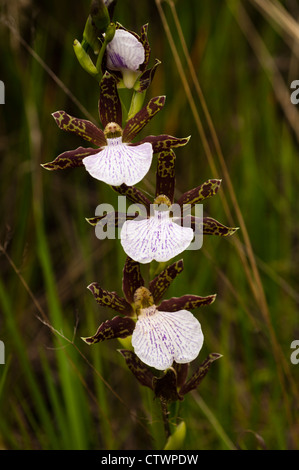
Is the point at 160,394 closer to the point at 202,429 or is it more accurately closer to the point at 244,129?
the point at 202,429

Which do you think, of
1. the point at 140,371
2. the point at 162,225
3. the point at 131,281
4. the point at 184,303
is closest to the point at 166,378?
the point at 140,371

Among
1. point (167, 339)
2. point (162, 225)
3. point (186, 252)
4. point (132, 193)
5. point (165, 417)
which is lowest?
point (165, 417)

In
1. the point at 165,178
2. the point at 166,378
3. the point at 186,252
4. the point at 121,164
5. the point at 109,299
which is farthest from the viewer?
the point at 186,252

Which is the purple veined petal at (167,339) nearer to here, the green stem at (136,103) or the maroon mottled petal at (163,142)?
the maroon mottled petal at (163,142)

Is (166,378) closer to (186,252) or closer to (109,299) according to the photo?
(109,299)

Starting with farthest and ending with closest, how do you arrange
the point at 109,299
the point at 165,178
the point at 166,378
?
the point at 165,178
the point at 109,299
the point at 166,378

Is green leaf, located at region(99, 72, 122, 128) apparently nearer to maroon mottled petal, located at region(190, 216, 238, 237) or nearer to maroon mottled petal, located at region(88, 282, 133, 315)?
maroon mottled petal, located at region(190, 216, 238, 237)

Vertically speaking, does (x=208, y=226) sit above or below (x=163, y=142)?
below

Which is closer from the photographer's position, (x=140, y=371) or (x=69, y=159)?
(x=69, y=159)
